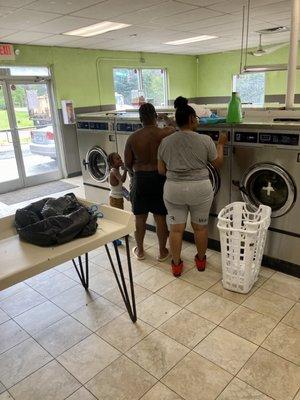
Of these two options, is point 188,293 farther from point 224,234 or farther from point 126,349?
point 126,349

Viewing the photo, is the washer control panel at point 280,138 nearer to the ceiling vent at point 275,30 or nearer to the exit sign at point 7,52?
the ceiling vent at point 275,30

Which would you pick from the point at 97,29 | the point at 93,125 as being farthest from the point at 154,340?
the point at 97,29

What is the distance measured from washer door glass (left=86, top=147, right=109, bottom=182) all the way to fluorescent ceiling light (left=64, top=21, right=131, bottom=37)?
1993 millimetres

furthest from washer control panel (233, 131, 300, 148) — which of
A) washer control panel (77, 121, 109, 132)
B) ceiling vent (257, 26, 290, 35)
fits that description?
ceiling vent (257, 26, 290, 35)

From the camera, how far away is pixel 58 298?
2713mm

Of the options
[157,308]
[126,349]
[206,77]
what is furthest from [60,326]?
[206,77]

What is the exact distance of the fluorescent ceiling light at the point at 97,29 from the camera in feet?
16.0

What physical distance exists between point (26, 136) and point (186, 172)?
486cm

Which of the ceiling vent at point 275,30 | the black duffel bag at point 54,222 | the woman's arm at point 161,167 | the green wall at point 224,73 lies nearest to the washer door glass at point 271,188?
the woman's arm at point 161,167

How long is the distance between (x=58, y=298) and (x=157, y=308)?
0.84 metres

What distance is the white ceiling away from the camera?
3815 millimetres

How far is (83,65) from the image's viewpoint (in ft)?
22.6

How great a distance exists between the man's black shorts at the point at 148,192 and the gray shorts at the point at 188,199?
261 millimetres

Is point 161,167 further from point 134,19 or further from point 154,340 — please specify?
point 134,19
